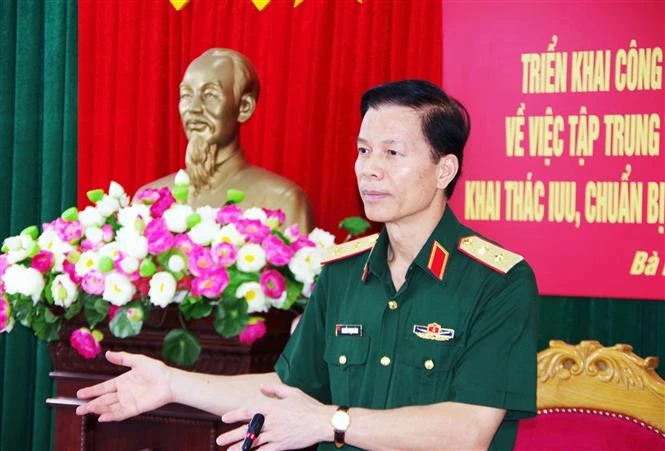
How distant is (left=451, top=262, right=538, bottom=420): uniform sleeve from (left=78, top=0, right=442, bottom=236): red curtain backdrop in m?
1.79

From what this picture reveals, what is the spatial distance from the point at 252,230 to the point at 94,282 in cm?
37

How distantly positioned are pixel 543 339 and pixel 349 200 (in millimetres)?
794

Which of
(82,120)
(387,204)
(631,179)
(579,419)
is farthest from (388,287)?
(82,120)

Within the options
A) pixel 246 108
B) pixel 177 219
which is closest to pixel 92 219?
pixel 177 219

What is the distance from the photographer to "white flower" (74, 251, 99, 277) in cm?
217

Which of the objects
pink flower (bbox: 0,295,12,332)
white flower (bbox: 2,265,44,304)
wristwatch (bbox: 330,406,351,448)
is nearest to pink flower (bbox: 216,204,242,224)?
white flower (bbox: 2,265,44,304)

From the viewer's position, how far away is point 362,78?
3258mm

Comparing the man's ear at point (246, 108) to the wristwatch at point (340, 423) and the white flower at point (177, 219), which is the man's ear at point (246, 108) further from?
the wristwatch at point (340, 423)

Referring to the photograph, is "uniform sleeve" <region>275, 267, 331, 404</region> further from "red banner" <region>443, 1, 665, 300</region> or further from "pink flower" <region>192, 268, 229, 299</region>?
"red banner" <region>443, 1, 665, 300</region>

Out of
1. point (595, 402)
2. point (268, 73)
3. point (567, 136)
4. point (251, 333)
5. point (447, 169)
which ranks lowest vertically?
point (595, 402)

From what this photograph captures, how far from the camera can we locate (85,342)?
217 centimetres

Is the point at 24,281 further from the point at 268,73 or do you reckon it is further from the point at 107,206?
the point at 268,73

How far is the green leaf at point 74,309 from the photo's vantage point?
222cm

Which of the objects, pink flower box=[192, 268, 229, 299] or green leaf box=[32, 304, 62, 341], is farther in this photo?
green leaf box=[32, 304, 62, 341]
